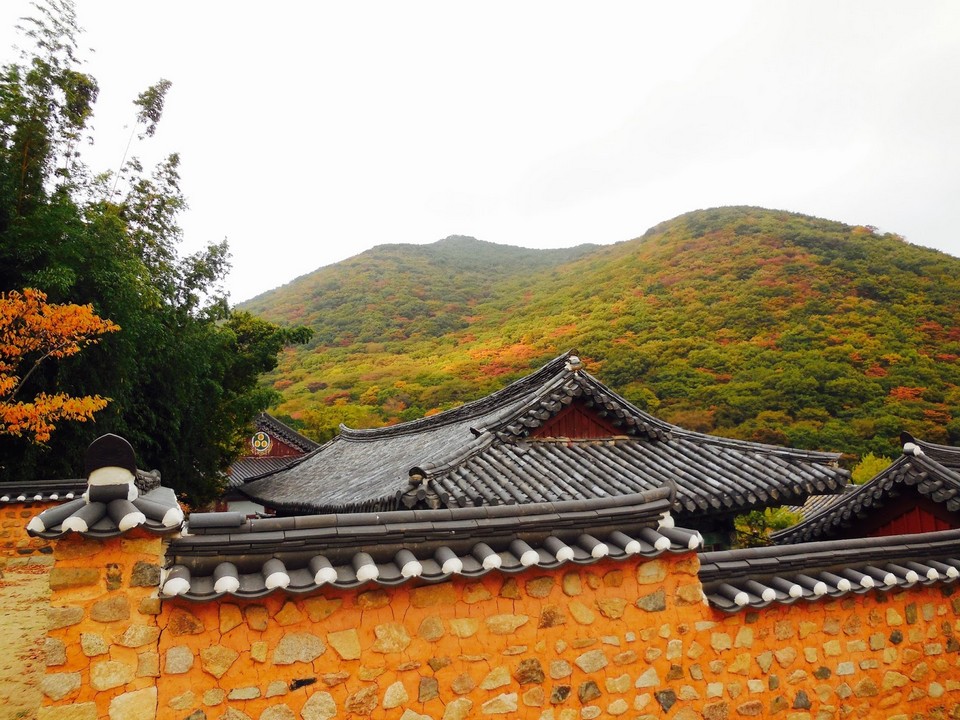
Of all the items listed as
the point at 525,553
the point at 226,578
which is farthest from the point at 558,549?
the point at 226,578

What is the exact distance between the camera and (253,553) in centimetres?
323

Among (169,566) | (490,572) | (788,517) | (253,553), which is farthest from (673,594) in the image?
(788,517)

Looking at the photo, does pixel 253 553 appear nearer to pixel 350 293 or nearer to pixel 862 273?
pixel 862 273

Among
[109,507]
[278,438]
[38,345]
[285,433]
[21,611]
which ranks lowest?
[278,438]

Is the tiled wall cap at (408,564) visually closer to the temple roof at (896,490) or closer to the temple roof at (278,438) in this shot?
the temple roof at (896,490)

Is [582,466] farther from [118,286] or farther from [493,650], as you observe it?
[118,286]

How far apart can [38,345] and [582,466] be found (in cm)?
909

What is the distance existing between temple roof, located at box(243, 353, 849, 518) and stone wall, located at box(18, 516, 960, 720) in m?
3.26

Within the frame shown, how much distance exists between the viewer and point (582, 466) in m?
8.63

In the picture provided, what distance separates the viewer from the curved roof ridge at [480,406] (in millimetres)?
10469

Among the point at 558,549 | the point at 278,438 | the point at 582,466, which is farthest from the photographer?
the point at 278,438

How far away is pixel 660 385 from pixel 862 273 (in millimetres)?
20155

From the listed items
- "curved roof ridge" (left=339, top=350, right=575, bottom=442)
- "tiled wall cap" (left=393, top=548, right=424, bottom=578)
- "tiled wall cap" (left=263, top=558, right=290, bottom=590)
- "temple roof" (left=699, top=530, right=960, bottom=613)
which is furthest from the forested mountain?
"tiled wall cap" (left=263, top=558, right=290, bottom=590)

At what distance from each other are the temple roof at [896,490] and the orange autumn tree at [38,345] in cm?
1101
